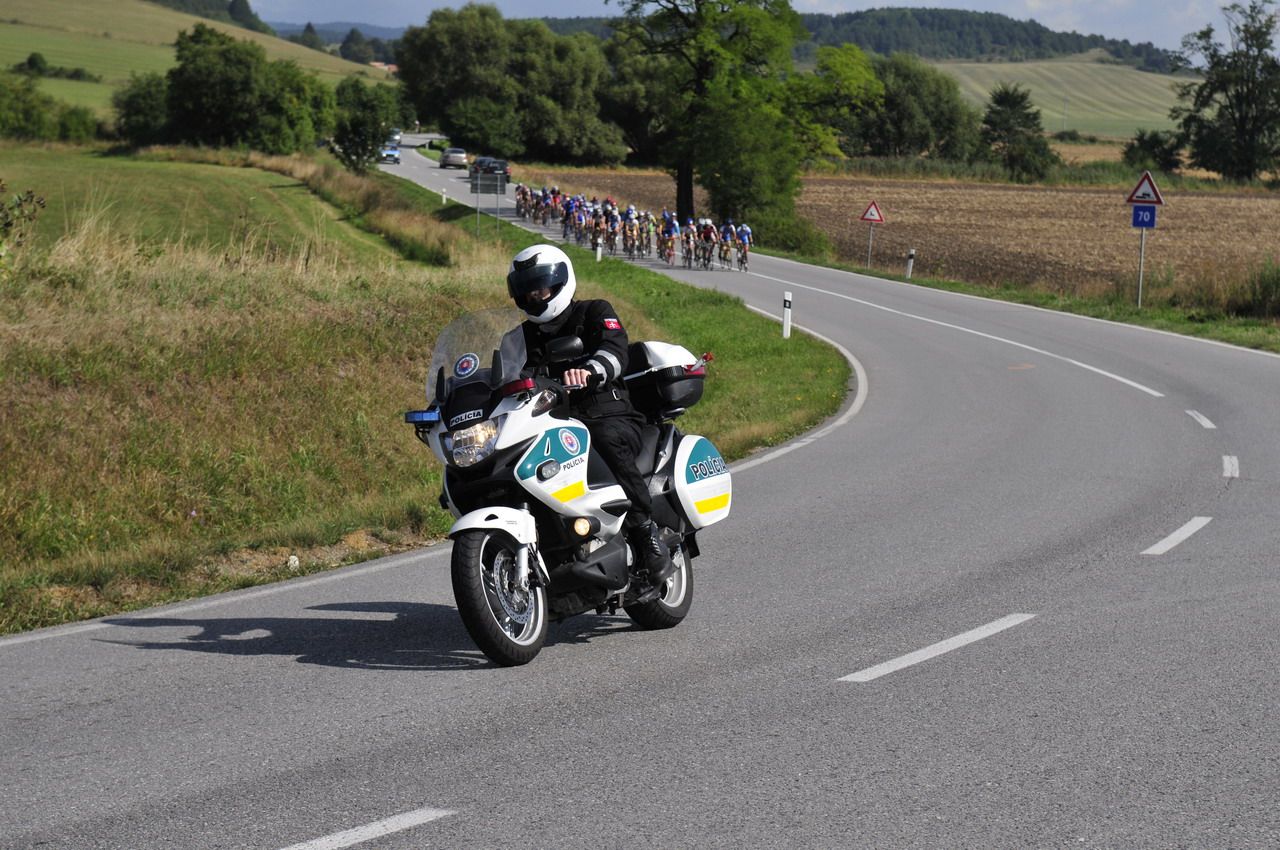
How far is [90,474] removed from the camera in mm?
13109

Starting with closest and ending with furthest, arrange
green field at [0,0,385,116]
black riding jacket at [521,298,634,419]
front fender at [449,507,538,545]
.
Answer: front fender at [449,507,538,545], black riding jacket at [521,298,634,419], green field at [0,0,385,116]

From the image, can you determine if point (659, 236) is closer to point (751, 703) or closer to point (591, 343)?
point (591, 343)

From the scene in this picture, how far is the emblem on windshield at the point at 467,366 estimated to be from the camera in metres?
6.65

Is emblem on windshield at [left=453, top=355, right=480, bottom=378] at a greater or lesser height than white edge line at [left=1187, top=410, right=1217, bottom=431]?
greater

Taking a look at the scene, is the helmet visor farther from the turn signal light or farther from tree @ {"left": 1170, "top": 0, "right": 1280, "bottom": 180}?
tree @ {"left": 1170, "top": 0, "right": 1280, "bottom": 180}

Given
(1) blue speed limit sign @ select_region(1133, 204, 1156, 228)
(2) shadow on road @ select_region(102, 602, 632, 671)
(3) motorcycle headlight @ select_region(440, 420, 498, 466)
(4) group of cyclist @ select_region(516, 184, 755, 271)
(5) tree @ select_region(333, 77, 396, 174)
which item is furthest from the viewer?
(5) tree @ select_region(333, 77, 396, 174)

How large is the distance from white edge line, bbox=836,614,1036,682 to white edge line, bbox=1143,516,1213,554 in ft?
7.69

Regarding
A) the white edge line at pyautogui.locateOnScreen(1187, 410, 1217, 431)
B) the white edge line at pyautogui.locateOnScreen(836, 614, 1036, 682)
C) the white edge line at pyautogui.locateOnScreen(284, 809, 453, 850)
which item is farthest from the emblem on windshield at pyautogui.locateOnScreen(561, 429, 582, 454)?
the white edge line at pyautogui.locateOnScreen(1187, 410, 1217, 431)

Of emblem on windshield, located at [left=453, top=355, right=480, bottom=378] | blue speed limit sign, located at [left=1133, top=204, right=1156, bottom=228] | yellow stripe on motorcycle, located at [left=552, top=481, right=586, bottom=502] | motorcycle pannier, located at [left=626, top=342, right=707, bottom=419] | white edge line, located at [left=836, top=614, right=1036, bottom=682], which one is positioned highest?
blue speed limit sign, located at [left=1133, top=204, right=1156, bottom=228]

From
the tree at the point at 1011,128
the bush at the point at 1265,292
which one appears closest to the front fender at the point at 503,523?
the bush at the point at 1265,292

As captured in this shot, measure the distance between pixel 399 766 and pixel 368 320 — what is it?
46.2 feet

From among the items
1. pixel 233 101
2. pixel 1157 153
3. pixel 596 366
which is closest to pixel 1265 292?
pixel 596 366

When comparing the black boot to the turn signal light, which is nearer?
the turn signal light

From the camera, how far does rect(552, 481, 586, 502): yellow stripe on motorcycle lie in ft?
21.7
